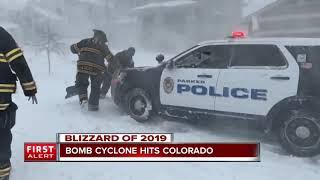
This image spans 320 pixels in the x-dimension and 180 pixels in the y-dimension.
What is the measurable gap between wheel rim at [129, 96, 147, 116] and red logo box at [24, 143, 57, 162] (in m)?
2.77

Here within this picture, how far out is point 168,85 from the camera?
8.36 meters

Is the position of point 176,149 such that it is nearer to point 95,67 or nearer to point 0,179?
point 0,179

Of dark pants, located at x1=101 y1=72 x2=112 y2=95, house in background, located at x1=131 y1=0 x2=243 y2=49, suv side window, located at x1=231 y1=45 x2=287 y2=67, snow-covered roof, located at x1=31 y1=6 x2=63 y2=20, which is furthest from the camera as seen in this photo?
snow-covered roof, located at x1=31 y1=6 x2=63 y2=20

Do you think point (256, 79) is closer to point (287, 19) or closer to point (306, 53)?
point (306, 53)

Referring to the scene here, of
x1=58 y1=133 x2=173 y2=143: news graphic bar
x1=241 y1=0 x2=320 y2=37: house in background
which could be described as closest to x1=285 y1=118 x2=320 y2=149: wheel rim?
x1=58 y1=133 x2=173 y2=143: news graphic bar

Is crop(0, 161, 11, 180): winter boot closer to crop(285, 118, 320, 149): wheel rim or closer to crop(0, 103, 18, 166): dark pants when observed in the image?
crop(0, 103, 18, 166): dark pants

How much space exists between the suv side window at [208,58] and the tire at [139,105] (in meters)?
1.04

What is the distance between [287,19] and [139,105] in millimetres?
12286

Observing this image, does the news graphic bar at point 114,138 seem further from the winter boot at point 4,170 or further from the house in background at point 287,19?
the house in background at point 287,19

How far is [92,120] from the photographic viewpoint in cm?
909

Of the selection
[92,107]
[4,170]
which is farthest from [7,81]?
[92,107]

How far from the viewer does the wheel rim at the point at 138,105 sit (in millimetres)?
8847

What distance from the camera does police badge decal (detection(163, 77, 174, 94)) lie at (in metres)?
8.31

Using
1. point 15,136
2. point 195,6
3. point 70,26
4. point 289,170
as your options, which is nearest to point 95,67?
point 15,136
